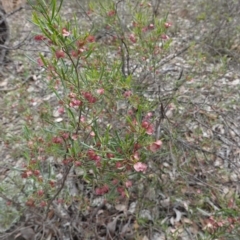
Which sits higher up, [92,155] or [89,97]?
[89,97]

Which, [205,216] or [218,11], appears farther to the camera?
[218,11]

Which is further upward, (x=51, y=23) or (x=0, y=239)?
(x=51, y=23)

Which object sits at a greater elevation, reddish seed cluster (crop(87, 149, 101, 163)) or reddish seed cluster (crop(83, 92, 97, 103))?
reddish seed cluster (crop(83, 92, 97, 103))

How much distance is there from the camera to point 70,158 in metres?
1.23

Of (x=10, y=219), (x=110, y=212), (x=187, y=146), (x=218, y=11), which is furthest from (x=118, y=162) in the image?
(x=218, y=11)

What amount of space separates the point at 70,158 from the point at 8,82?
97.0 inches

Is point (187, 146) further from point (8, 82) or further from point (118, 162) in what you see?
point (8, 82)

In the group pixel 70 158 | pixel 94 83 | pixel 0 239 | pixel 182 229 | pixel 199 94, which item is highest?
pixel 94 83

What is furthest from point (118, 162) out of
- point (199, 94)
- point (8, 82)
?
point (8, 82)

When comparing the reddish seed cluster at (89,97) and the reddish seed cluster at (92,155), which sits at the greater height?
the reddish seed cluster at (89,97)

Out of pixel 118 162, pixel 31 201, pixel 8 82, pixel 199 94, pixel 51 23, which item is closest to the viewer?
pixel 51 23

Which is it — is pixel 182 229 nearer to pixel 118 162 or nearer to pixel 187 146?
pixel 187 146

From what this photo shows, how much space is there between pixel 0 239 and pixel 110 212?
2.13 ft

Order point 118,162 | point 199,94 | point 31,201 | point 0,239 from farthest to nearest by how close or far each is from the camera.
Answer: point 199,94 < point 0,239 < point 31,201 < point 118,162
